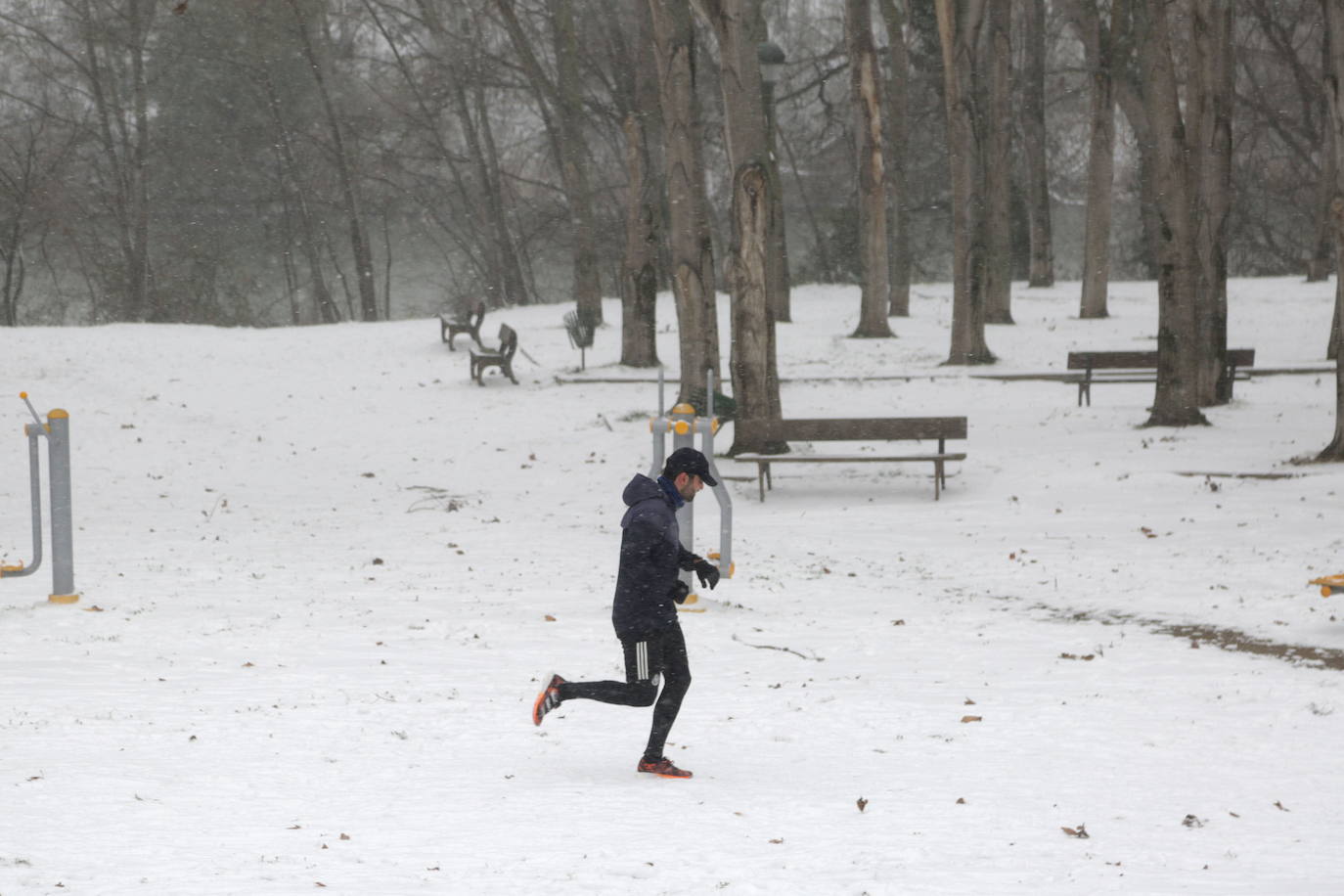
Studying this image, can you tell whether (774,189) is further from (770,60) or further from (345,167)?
(345,167)

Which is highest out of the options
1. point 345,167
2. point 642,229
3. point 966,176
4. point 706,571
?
point 345,167

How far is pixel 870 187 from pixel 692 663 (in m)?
20.3

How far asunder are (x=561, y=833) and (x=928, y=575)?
6.62 metres

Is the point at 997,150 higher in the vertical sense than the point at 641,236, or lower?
higher

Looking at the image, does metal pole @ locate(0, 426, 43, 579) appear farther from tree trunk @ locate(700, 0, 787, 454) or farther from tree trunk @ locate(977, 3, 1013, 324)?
tree trunk @ locate(977, 3, 1013, 324)

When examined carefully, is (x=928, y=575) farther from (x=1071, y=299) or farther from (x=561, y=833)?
(x=1071, y=299)

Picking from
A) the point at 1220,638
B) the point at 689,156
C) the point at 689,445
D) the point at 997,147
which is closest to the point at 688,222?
the point at 689,156

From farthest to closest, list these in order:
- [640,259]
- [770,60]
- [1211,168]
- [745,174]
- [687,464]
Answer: [640,259] < [770,60] < [1211,168] < [745,174] < [687,464]

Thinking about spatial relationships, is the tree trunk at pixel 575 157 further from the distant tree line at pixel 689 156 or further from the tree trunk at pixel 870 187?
the tree trunk at pixel 870 187

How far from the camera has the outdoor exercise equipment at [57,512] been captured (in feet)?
31.5

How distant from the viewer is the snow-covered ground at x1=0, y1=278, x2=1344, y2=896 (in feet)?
16.0

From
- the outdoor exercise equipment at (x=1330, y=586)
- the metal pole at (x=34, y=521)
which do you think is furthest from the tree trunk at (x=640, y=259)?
the outdoor exercise equipment at (x=1330, y=586)

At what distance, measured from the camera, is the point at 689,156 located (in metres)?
17.3

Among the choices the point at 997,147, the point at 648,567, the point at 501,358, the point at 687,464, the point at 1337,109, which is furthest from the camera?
the point at 997,147
